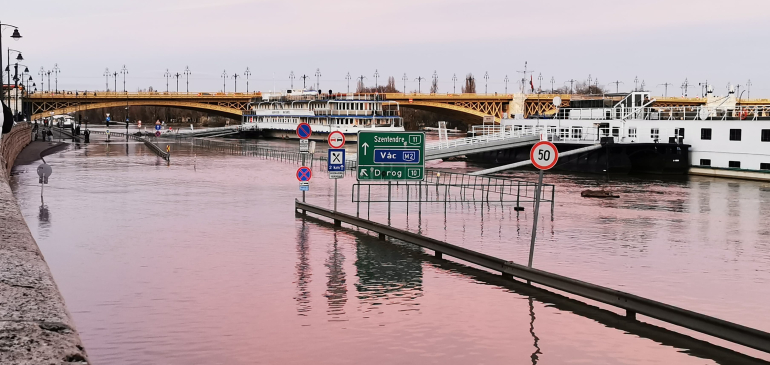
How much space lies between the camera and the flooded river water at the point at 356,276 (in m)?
14.1

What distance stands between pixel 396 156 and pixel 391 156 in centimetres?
18

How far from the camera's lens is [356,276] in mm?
20516

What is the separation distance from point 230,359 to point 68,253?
1154cm

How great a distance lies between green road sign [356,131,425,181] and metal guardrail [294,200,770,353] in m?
3.09

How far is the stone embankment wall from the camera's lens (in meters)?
9.13

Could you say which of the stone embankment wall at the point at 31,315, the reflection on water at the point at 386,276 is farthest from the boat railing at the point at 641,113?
the stone embankment wall at the point at 31,315

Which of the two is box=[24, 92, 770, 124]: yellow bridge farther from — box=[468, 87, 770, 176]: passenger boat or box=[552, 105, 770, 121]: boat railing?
box=[468, 87, 770, 176]: passenger boat

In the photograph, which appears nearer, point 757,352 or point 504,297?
point 757,352

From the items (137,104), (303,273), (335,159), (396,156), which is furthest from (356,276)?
(137,104)

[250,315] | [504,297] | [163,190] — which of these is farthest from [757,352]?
[163,190]

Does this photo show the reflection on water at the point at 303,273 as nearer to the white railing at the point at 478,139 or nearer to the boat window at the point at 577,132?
the white railing at the point at 478,139

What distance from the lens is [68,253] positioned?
23.0 m

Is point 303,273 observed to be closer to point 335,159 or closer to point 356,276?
point 356,276

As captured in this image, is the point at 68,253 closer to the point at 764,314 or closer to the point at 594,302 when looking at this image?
the point at 594,302
